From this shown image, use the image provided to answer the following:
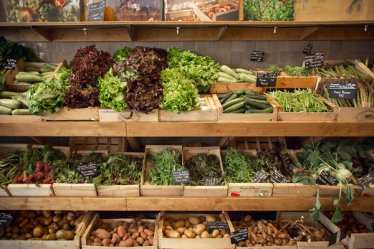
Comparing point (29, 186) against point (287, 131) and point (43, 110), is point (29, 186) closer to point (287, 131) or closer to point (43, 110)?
point (43, 110)

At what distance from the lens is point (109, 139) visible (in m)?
3.43

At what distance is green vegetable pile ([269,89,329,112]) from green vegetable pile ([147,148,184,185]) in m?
0.99

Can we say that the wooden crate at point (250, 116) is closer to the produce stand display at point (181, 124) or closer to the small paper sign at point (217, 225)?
the produce stand display at point (181, 124)

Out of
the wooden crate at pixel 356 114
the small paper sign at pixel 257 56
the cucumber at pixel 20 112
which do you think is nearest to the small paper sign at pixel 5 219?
the cucumber at pixel 20 112

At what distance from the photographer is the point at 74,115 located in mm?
2617

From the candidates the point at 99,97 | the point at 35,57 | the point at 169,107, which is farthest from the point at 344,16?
the point at 35,57

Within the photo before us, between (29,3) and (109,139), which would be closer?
(29,3)

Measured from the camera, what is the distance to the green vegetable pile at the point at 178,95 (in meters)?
2.52

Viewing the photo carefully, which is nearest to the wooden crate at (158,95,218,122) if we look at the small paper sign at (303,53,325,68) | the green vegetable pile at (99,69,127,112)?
the green vegetable pile at (99,69,127,112)

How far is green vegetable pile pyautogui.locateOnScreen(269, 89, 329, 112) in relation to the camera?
272 centimetres

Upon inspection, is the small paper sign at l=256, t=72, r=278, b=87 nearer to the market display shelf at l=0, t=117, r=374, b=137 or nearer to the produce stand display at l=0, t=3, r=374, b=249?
the produce stand display at l=0, t=3, r=374, b=249

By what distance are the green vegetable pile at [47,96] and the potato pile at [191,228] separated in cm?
138

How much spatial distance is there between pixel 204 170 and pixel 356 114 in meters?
1.30

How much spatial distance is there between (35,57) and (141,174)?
1.57m
